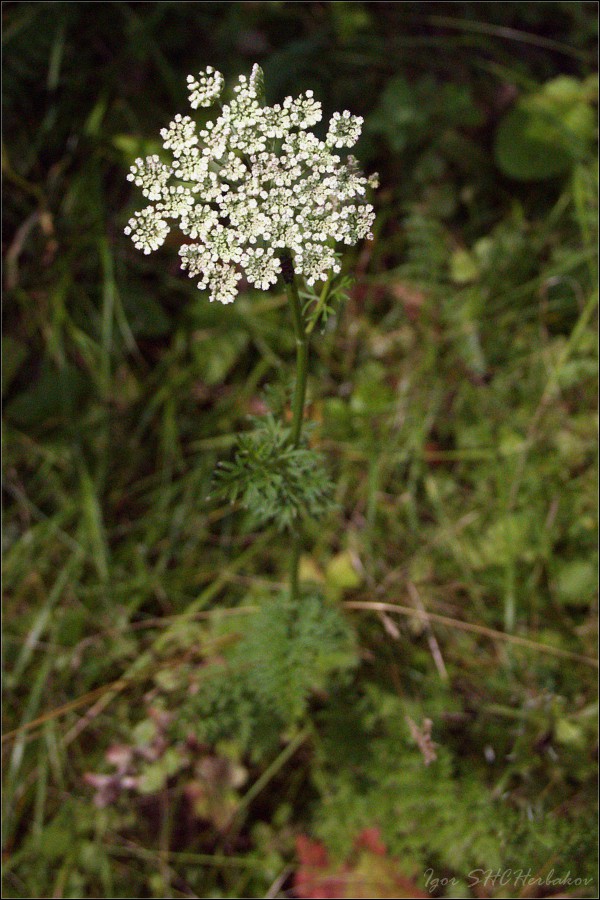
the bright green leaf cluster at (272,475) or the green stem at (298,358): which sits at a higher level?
the green stem at (298,358)

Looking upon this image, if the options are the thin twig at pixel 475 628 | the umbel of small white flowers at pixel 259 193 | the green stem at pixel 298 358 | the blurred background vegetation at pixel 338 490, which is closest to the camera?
the umbel of small white flowers at pixel 259 193

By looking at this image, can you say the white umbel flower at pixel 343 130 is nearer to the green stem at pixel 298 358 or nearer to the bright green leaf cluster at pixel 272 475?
the green stem at pixel 298 358

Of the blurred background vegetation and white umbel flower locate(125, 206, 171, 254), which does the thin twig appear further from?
white umbel flower locate(125, 206, 171, 254)

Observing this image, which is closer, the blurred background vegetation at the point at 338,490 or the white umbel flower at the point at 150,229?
the white umbel flower at the point at 150,229

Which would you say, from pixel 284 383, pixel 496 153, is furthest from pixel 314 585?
pixel 496 153

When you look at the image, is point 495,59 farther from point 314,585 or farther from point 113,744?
point 113,744

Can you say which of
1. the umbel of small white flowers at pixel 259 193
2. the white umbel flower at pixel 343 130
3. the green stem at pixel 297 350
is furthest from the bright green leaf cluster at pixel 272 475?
the white umbel flower at pixel 343 130

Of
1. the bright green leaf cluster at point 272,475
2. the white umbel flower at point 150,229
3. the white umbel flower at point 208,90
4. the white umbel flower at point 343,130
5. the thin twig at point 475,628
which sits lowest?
the thin twig at point 475,628

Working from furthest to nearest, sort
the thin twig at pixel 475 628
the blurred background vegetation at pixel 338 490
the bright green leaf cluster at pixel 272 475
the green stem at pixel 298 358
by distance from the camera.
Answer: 1. the thin twig at pixel 475 628
2. the blurred background vegetation at pixel 338 490
3. the bright green leaf cluster at pixel 272 475
4. the green stem at pixel 298 358
